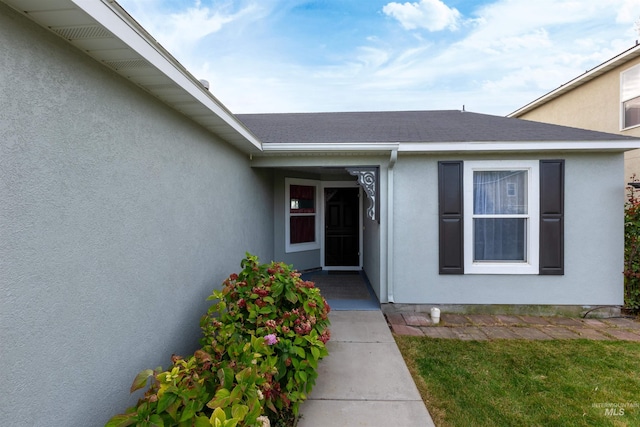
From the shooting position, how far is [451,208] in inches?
172

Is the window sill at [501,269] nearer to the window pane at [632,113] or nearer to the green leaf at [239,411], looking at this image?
the green leaf at [239,411]

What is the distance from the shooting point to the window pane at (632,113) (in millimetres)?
6446

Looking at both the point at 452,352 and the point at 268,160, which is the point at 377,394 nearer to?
the point at 452,352

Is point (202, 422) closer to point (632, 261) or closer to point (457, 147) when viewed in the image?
point (457, 147)

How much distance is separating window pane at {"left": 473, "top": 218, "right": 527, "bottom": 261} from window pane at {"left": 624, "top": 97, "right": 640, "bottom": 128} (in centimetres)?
508

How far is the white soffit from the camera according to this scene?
4.09ft

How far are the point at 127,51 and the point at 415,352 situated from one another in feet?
12.3

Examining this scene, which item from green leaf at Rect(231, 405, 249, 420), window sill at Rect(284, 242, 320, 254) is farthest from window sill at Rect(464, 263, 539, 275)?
green leaf at Rect(231, 405, 249, 420)

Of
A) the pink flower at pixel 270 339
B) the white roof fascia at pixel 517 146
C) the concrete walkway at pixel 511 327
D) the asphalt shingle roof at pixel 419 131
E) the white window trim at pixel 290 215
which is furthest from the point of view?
the white window trim at pixel 290 215

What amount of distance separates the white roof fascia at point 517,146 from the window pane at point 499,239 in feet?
3.59

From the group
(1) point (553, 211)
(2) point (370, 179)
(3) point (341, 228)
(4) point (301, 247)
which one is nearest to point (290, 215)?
(4) point (301, 247)

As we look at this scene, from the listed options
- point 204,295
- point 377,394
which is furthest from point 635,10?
point 204,295

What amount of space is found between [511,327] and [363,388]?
106 inches

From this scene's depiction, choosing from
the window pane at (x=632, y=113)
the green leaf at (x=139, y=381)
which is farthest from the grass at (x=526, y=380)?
the window pane at (x=632, y=113)
